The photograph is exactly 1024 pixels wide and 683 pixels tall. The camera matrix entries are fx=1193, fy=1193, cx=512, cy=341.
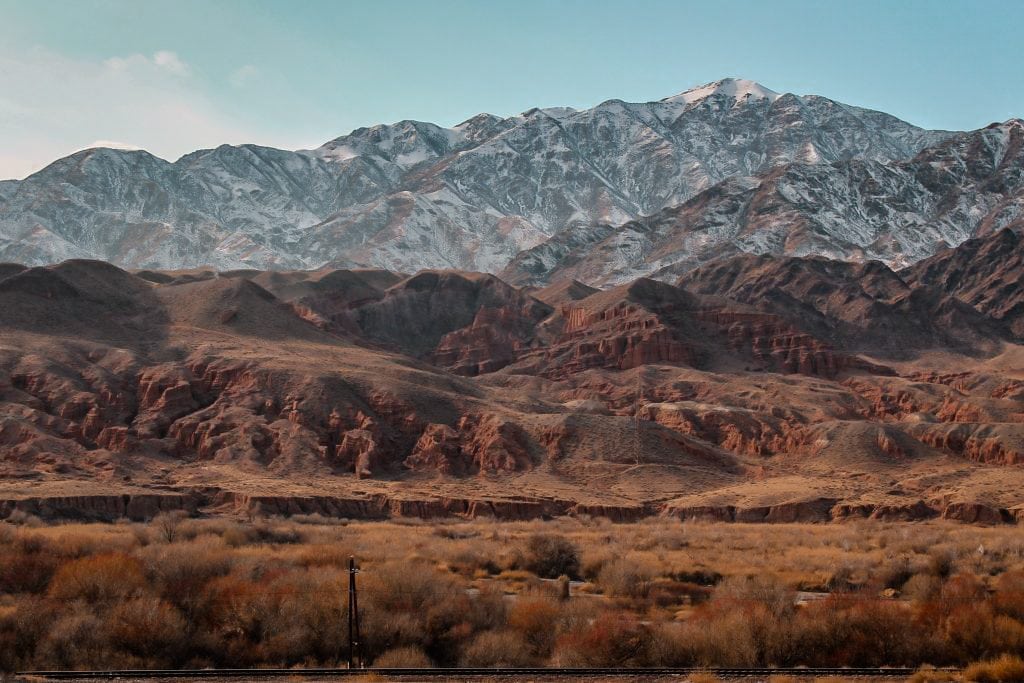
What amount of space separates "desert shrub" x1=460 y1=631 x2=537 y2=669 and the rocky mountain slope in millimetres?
40318

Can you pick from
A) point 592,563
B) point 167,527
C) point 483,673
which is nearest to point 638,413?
point 592,563

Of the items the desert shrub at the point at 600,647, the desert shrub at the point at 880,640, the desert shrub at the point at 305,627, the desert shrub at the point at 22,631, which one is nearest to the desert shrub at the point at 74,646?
the desert shrub at the point at 22,631

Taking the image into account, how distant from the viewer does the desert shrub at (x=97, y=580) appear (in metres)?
31.5

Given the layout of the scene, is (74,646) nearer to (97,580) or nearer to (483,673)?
(97,580)

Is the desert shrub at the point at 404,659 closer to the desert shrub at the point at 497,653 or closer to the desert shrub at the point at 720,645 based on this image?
the desert shrub at the point at 497,653

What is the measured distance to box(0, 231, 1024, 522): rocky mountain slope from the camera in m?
80.6

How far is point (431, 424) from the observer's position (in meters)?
98.8

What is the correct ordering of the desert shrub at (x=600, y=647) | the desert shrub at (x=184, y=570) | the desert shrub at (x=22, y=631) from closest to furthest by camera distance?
1. the desert shrub at (x=22, y=631)
2. the desert shrub at (x=600, y=647)
3. the desert shrub at (x=184, y=570)

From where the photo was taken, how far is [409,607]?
3225 centimetres

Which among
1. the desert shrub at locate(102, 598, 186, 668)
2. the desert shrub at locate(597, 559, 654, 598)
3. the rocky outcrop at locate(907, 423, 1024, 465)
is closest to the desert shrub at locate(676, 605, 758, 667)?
the desert shrub at locate(597, 559, 654, 598)

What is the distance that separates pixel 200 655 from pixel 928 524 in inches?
2282

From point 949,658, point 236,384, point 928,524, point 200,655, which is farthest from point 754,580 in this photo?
point 236,384

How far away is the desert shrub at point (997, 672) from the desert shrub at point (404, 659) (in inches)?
493

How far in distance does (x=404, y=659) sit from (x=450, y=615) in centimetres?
304
